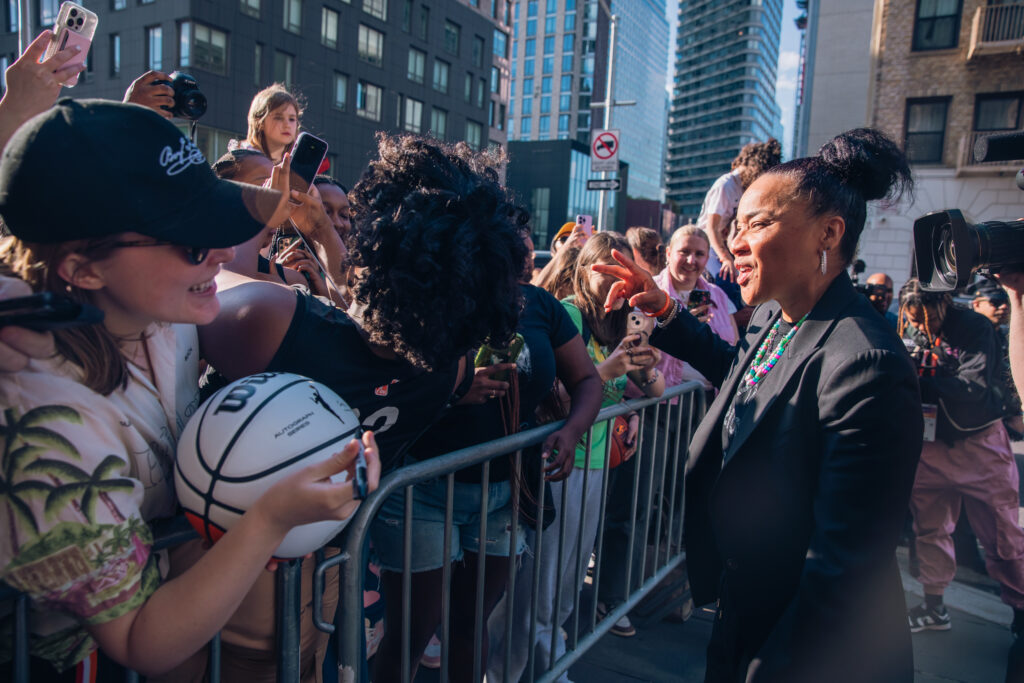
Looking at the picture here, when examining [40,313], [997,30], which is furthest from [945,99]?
[40,313]

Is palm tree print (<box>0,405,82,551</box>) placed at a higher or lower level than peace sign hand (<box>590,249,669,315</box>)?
lower

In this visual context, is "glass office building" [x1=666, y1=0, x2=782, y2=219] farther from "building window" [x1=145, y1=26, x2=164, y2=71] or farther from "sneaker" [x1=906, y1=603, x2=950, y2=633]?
"sneaker" [x1=906, y1=603, x2=950, y2=633]

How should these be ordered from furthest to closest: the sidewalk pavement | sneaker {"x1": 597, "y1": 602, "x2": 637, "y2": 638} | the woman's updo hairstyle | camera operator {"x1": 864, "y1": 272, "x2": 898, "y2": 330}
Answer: camera operator {"x1": 864, "y1": 272, "x2": 898, "y2": 330} → sneaker {"x1": 597, "y1": 602, "x2": 637, "y2": 638} → the sidewalk pavement → the woman's updo hairstyle

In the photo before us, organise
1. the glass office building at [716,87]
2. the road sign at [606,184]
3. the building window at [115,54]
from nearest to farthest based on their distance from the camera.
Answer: the road sign at [606,184], the building window at [115,54], the glass office building at [716,87]

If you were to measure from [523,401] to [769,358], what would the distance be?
915 mm

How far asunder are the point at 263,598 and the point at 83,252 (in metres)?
0.92

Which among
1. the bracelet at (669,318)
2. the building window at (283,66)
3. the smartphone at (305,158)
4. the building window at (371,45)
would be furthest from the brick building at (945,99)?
the building window at (371,45)

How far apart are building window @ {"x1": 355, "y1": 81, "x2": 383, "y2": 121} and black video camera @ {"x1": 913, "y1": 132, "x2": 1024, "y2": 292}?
117ft

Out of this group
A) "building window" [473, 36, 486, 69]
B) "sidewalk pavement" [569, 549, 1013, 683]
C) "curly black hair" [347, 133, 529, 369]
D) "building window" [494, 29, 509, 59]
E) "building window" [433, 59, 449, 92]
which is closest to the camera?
"curly black hair" [347, 133, 529, 369]

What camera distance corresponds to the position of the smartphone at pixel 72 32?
7.58ft

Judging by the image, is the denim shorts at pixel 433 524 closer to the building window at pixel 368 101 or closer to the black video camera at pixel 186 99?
the black video camera at pixel 186 99

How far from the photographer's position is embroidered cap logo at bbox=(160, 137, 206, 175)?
1.24m

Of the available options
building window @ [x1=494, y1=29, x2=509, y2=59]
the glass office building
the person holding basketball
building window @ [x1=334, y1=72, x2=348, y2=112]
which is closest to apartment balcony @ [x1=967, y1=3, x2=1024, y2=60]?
the person holding basketball

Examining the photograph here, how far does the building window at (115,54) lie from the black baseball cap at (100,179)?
108ft
